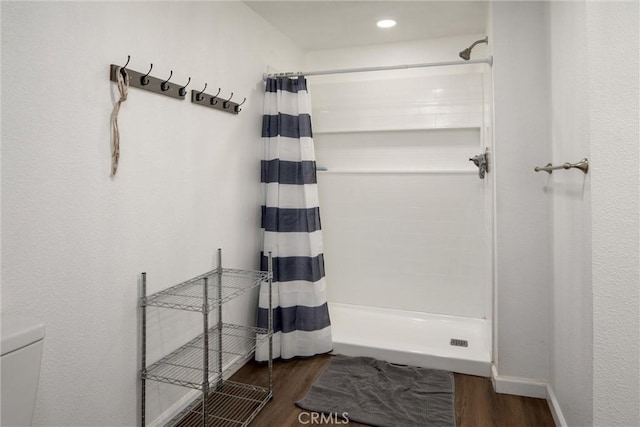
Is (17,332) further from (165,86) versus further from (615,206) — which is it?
(615,206)

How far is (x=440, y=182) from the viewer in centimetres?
307

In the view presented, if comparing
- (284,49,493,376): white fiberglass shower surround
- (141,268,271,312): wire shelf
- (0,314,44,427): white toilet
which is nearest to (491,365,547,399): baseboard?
(284,49,493,376): white fiberglass shower surround

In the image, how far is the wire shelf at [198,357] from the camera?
5.74 feet

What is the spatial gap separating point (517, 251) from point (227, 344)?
1.73 meters

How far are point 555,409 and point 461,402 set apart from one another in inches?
17.1

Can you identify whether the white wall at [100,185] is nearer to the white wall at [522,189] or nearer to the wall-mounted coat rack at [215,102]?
the wall-mounted coat rack at [215,102]

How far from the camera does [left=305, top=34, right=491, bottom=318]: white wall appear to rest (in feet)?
9.95

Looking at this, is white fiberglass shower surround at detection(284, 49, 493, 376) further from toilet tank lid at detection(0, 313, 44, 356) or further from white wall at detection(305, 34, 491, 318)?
toilet tank lid at detection(0, 313, 44, 356)

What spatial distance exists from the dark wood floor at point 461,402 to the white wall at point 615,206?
0.73 m

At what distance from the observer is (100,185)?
1.48m

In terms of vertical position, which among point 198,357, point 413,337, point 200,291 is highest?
point 200,291

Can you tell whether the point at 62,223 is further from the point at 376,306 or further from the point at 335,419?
the point at 376,306

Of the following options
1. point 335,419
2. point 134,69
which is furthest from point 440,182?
point 134,69

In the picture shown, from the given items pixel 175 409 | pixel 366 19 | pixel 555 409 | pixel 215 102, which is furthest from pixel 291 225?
pixel 555 409
